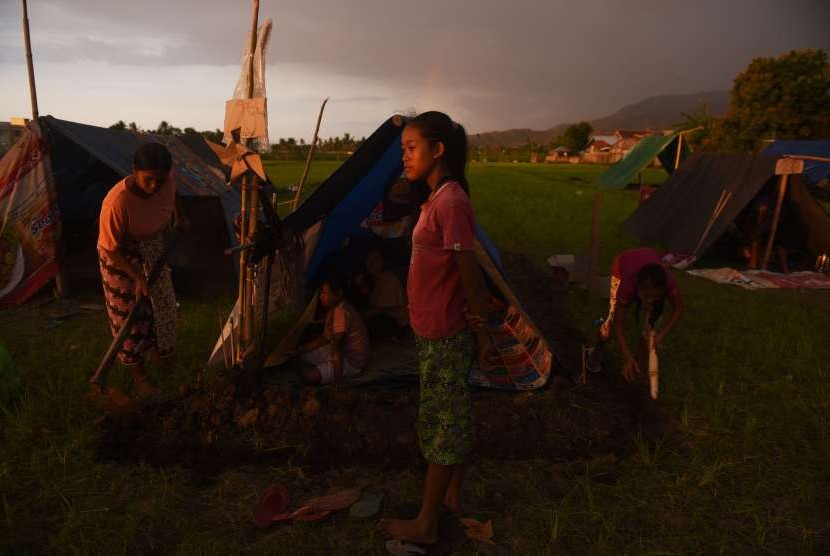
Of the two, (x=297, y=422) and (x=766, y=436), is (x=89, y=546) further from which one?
(x=766, y=436)

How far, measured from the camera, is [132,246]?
3324 millimetres

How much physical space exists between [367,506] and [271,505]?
0.47 meters

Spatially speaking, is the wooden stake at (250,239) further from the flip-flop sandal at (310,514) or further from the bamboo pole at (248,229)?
the flip-flop sandal at (310,514)

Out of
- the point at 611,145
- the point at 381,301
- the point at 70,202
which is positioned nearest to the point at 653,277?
the point at 381,301

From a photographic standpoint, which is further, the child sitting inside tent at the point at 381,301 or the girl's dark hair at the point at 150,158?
the child sitting inside tent at the point at 381,301

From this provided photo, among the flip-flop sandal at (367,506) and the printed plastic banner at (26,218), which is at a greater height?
the printed plastic banner at (26,218)

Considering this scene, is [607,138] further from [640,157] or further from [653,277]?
[653,277]

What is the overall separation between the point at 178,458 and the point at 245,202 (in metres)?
1.51

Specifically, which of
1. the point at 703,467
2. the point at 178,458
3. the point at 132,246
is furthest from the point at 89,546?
the point at 703,467

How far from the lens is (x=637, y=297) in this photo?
3.36 m

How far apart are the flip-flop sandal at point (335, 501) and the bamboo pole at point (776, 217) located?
7.15 m

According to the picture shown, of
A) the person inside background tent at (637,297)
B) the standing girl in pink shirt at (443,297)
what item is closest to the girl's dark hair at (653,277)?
the person inside background tent at (637,297)

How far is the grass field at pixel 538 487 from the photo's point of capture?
226cm

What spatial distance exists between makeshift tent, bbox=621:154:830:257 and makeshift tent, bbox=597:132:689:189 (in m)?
5.26
